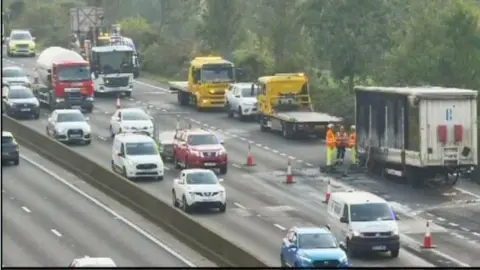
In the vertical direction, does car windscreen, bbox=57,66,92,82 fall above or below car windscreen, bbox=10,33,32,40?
below

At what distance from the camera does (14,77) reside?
85.1m

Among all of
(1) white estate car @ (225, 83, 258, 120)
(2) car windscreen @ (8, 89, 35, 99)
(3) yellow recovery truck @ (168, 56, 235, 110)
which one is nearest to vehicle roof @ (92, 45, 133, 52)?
(3) yellow recovery truck @ (168, 56, 235, 110)

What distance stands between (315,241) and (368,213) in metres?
3.64

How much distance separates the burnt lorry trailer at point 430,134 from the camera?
52906mm

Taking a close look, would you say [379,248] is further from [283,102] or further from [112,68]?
[112,68]

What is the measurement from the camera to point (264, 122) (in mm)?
69062

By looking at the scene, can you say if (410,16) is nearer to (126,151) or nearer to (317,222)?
(126,151)

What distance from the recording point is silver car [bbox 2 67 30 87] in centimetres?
8319

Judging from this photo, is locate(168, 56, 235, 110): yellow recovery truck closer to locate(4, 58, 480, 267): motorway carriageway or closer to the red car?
locate(4, 58, 480, 267): motorway carriageway

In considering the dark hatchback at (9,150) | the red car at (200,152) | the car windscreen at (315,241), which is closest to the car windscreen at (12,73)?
the dark hatchback at (9,150)

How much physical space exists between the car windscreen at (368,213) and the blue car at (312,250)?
7.69 feet

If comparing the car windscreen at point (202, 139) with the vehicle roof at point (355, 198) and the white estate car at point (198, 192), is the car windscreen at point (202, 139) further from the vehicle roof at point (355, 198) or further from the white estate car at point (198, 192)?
the vehicle roof at point (355, 198)

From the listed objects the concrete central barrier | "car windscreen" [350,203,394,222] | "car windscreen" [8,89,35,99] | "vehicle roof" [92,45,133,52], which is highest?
"vehicle roof" [92,45,133,52]

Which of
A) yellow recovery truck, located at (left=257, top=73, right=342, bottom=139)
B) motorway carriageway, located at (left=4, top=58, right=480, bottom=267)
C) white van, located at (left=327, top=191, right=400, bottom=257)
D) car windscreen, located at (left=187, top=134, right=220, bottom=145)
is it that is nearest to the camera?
white van, located at (left=327, top=191, right=400, bottom=257)
